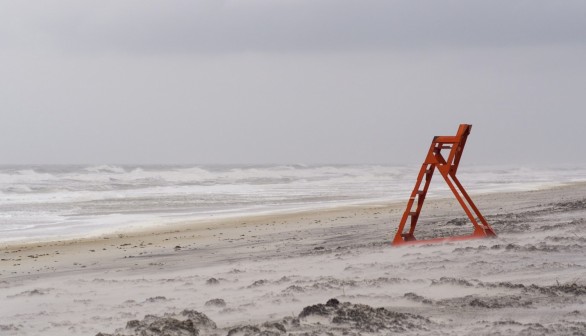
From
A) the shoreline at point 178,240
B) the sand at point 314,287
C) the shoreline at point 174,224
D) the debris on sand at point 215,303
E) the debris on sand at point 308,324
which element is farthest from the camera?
the shoreline at point 174,224

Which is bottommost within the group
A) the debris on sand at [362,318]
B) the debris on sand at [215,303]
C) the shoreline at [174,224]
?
the shoreline at [174,224]

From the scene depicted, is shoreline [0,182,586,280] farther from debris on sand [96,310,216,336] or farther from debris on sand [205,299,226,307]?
debris on sand [96,310,216,336]

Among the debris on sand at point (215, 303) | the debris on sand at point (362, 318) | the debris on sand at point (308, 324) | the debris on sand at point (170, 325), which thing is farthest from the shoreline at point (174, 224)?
the debris on sand at point (362, 318)

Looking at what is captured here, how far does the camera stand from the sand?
4656 mm

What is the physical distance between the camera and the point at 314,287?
19.0 ft

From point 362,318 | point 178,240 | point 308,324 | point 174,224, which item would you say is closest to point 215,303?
point 308,324

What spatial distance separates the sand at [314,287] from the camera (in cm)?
466

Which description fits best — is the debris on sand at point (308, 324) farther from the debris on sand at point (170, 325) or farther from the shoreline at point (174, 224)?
the shoreline at point (174, 224)

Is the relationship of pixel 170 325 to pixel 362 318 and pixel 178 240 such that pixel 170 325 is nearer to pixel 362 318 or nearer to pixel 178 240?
pixel 362 318

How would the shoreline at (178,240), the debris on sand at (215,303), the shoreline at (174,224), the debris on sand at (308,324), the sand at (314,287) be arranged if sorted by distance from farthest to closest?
the shoreline at (174,224) < the shoreline at (178,240) < the debris on sand at (215,303) < the sand at (314,287) < the debris on sand at (308,324)

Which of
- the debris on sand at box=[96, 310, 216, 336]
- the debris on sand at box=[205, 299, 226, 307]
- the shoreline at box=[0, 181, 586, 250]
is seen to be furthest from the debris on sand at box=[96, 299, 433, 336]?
the shoreline at box=[0, 181, 586, 250]

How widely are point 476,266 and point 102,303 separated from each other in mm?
3294

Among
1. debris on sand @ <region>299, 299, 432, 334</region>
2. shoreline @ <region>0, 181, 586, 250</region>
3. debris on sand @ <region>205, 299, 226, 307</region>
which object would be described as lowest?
shoreline @ <region>0, 181, 586, 250</region>

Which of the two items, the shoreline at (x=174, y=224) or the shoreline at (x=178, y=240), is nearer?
the shoreline at (x=178, y=240)
